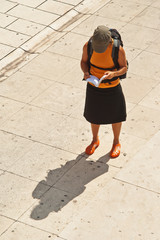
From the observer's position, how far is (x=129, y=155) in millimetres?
8344

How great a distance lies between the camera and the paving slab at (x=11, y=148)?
8.29 meters

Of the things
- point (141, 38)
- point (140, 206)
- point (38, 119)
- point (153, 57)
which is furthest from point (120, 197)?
point (141, 38)

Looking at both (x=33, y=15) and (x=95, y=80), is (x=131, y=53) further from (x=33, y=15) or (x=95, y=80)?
(x=95, y=80)

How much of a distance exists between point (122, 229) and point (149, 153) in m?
1.60

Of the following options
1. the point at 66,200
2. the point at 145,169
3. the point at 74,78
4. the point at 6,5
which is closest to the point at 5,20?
the point at 6,5

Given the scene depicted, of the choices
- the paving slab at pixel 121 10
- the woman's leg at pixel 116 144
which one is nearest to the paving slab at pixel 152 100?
the woman's leg at pixel 116 144

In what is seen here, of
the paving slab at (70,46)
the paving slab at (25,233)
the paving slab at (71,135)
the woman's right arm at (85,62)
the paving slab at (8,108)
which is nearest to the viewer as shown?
the paving slab at (25,233)

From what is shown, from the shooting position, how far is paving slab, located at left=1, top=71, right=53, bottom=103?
972 centimetres

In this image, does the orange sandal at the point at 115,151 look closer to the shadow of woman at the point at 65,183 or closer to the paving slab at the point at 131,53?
the shadow of woman at the point at 65,183

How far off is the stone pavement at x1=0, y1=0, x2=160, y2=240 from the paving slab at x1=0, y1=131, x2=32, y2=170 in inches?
0.6

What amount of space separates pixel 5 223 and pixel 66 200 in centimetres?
87

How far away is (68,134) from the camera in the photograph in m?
8.79

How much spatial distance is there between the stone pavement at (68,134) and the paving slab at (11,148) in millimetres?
15

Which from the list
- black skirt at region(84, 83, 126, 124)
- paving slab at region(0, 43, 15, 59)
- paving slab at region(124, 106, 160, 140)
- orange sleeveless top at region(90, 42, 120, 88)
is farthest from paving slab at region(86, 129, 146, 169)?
paving slab at region(0, 43, 15, 59)
